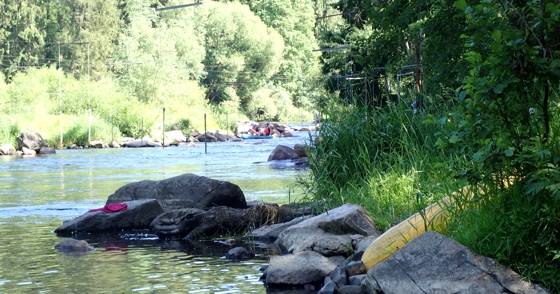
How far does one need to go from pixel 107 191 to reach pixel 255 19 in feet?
238

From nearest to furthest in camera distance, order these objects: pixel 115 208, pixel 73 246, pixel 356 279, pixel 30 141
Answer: pixel 356 279 → pixel 73 246 → pixel 115 208 → pixel 30 141

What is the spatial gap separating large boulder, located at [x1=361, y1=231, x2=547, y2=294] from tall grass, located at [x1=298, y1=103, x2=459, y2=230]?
2.79 meters

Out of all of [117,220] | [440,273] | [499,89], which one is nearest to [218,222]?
[117,220]

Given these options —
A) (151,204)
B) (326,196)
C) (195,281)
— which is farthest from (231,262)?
(151,204)

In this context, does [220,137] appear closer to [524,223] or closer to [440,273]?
[440,273]

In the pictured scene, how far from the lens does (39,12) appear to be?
302ft

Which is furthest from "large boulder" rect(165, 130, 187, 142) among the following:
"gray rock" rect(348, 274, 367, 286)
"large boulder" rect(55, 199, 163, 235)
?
"gray rock" rect(348, 274, 367, 286)

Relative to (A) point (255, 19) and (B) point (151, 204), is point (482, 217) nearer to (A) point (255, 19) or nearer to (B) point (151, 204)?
(B) point (151, 204)

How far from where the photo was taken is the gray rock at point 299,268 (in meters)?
9.41

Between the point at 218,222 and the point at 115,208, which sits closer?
the point at 218,222

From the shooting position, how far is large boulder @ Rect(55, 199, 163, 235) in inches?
575

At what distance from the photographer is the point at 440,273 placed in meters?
7.07

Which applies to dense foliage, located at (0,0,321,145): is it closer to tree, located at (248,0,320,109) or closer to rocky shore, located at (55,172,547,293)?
tree, located at (248,0,320,109)

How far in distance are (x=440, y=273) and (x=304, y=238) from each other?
3.68m
